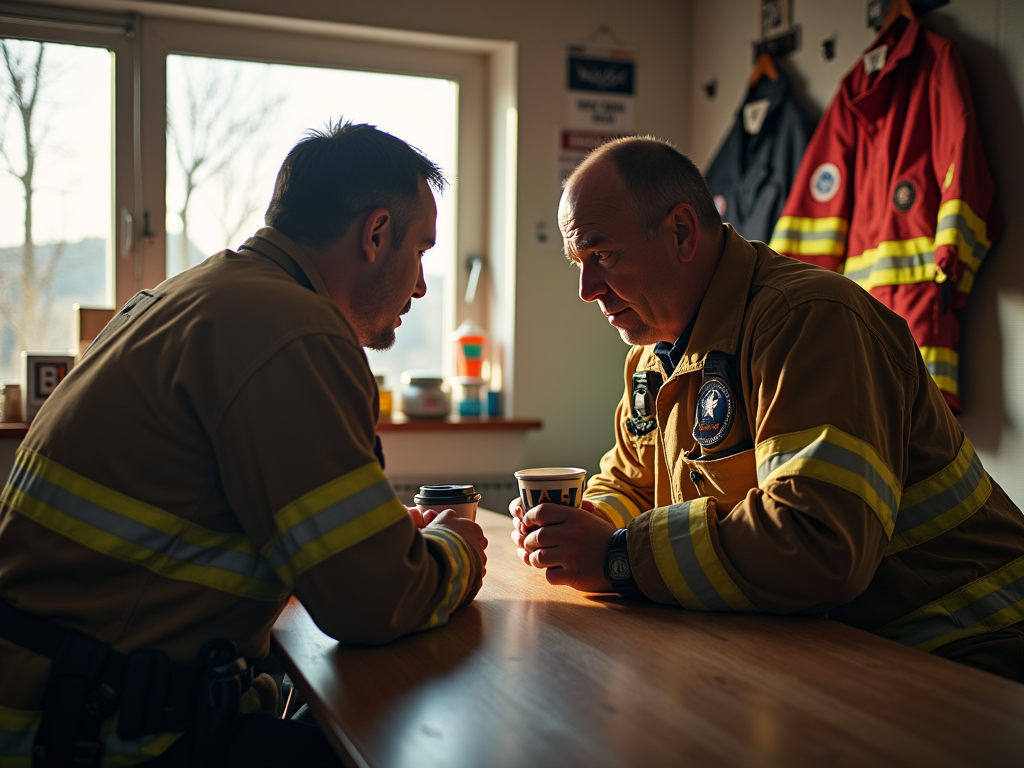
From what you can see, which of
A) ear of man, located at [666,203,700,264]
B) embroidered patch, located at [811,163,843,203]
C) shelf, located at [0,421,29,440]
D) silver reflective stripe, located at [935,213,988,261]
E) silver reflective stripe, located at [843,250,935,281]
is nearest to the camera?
ear of man, located at [666,203,700,264]

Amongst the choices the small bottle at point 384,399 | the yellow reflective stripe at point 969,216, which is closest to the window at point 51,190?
the small bottle at point 384,399

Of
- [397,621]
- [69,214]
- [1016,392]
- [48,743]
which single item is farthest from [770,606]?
[69,214]

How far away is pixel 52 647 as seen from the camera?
100cm

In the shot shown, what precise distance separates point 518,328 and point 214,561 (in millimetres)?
2563

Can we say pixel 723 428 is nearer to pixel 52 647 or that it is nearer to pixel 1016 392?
pixel 52 647

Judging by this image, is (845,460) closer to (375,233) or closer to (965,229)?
(375,233)

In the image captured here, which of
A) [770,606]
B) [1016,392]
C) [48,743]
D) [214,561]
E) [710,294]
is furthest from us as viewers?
[1016,392]

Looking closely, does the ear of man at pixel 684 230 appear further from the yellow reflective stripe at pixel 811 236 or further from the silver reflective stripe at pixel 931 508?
the yellow reflective stripe at pixel 811 236

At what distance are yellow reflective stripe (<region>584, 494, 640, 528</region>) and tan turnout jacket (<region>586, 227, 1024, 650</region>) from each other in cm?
21

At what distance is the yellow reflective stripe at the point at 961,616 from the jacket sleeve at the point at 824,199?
169 cm

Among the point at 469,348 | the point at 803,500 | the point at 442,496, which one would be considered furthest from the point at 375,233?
the point at 469,348

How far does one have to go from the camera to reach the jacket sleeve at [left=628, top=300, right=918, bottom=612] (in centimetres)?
115

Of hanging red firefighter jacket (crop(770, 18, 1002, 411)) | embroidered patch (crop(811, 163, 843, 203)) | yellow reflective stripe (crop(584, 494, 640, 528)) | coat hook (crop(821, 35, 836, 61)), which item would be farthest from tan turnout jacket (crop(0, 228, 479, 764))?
coat hook (crop(821, 35, 836, 61))

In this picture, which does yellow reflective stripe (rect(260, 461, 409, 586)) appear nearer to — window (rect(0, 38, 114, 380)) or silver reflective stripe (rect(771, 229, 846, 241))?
silver reflective stripe (rect(771, 229, 846, 241))
